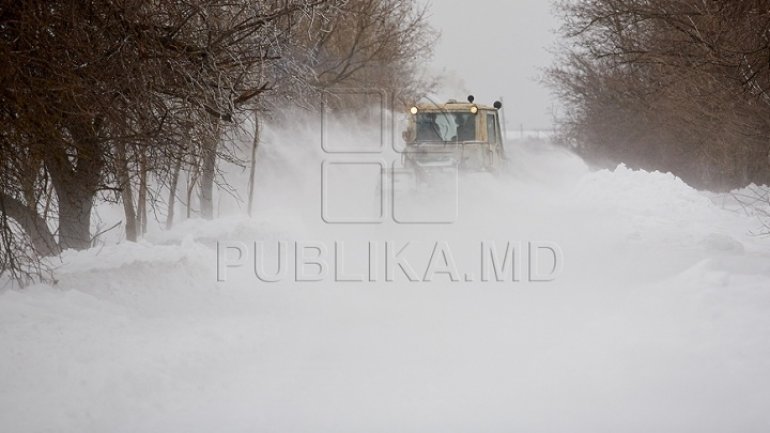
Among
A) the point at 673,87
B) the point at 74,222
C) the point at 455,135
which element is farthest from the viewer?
the point at 455,135

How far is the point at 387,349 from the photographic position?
22.2ft

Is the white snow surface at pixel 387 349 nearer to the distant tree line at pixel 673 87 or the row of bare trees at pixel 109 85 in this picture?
the row of bare trees at pixel 109 85

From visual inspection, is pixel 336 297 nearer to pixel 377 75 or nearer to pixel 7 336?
pixel 7 336

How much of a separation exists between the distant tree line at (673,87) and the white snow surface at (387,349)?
8.13 feet

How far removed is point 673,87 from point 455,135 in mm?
4362

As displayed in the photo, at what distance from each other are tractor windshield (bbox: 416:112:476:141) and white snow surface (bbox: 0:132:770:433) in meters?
6.27

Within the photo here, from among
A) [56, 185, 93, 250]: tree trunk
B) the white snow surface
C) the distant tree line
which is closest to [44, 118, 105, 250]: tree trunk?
[56, 185, 93, 250]: tree trunk

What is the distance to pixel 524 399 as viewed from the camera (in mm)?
5449

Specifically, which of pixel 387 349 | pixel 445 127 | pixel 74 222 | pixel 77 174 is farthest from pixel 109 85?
pixel 445 127

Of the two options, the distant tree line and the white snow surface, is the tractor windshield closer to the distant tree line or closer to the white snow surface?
the distant tree line

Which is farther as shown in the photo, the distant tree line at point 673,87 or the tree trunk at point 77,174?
the distant tree line at point 673,87

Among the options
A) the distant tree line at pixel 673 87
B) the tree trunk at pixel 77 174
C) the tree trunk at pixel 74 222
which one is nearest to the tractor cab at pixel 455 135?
the distant tree line at pixel 673 87

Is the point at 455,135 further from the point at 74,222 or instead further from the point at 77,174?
the point at 77,174

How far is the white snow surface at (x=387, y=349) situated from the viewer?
5121mm
